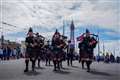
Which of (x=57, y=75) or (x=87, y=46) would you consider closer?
(x=57, y=75)

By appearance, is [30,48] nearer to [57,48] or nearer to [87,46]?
[57,48]

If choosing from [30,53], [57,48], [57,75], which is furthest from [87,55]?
[57,75]

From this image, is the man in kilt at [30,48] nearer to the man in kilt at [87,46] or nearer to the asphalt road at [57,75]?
the asphalt road at [57,75]

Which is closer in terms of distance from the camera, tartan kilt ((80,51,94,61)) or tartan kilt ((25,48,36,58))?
tartan kilt ((25,48,36,58))

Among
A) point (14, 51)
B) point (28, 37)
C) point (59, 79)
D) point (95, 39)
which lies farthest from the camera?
point (14, 51)

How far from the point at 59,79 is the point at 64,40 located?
5.01m

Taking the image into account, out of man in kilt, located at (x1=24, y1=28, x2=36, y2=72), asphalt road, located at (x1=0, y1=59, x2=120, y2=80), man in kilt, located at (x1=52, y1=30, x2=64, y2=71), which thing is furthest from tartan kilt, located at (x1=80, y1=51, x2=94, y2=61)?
man in kilt, located at (x1=24, y1=28, x2=36, y2=72)

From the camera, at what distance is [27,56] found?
14211 millimetres

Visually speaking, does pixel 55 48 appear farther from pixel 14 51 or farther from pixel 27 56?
pixel 14 51

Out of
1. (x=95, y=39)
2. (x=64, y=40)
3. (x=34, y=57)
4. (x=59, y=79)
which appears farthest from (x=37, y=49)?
(x=59, y=79)

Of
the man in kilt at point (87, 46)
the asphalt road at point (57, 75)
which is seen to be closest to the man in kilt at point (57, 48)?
the asphalt road at point (57, 75)

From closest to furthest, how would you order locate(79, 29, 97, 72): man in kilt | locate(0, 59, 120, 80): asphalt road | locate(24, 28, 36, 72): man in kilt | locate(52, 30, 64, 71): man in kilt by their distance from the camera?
1. locate(0, 59, 120, 80): asphalt road
2. locate(24, 28, 36, 72): man in kilt
3. locate(79, 29, 97, 72): man in kilt
4. locate(52, 30, 64, 71): man in kilt

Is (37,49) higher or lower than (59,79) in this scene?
higher

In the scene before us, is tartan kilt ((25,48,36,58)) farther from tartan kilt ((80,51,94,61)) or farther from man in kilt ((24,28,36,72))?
tartan kilt ((80,51,94,61))
